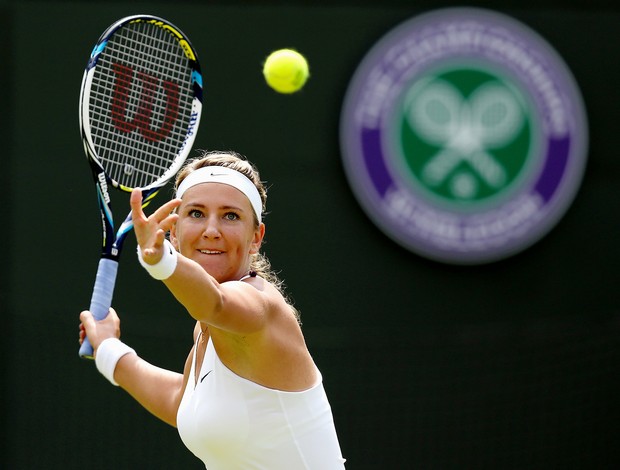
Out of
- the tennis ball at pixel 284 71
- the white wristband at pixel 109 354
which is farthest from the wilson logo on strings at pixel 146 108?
the white wristband at pixel 109 354

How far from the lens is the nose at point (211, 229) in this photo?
10.1 feet

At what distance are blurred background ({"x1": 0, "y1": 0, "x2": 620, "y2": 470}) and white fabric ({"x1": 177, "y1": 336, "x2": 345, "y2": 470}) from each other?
267 cm

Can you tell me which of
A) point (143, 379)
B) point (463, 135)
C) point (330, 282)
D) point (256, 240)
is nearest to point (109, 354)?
point (143, 379)

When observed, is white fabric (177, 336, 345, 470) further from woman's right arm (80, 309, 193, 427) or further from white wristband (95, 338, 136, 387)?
white wristband (95, 338, 136, 387)

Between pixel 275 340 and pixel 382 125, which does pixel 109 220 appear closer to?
pixel 275 340

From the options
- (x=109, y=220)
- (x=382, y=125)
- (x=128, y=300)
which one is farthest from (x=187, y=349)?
(x=109, y=220)

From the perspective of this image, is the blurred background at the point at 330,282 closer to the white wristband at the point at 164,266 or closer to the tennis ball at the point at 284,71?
the tennis ball at the point at 284,71

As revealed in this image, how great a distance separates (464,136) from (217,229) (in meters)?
2.90

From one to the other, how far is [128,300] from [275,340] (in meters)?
2.97

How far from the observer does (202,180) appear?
10.5 feet

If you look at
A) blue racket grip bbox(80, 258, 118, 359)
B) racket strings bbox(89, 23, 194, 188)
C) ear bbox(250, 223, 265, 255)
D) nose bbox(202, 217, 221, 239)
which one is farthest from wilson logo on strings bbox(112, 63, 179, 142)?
nose bbox(202, 217, 221, 239)

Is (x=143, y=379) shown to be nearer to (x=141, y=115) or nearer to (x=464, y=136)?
(x=141, y=115)

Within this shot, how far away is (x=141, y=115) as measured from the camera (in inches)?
163

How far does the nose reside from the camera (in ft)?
10.1
